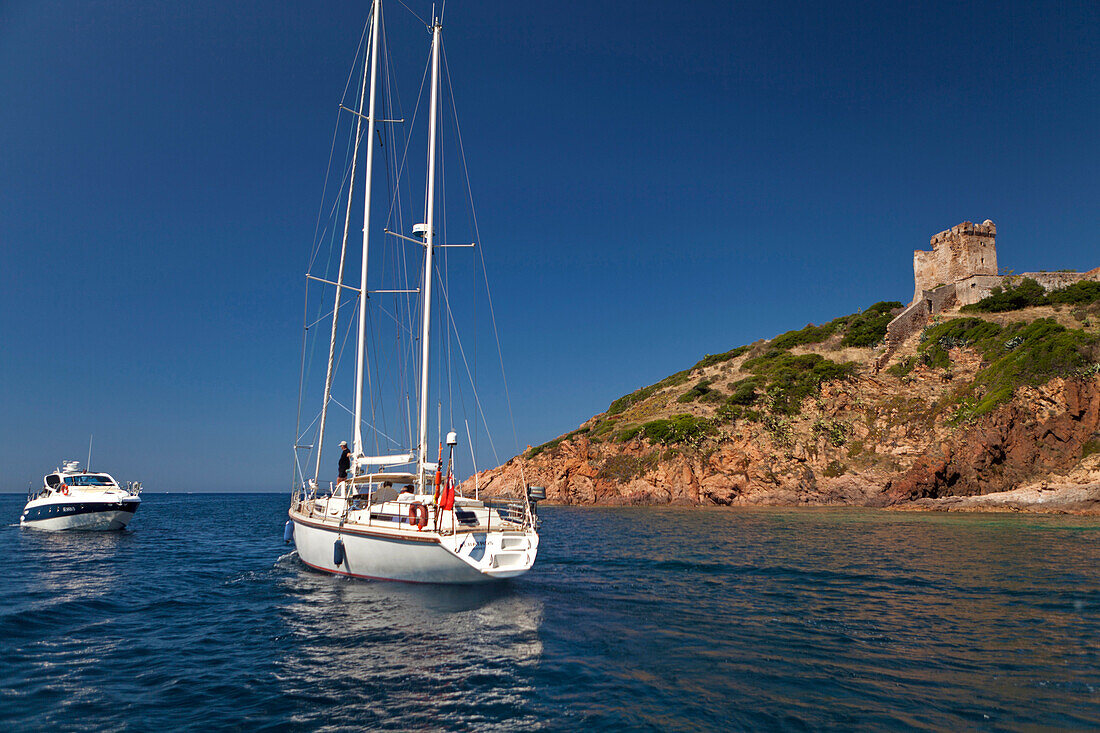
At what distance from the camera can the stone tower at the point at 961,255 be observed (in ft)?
213

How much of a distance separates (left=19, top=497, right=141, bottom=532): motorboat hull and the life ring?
28.3 meters

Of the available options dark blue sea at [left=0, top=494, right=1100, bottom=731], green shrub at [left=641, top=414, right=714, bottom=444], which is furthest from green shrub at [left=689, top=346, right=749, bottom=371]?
dark blue sea at [left=0, top=494, right=1100, bottom=731]

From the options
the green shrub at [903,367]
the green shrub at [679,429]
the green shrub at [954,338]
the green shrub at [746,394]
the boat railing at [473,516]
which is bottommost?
the boat railing at [473,516]

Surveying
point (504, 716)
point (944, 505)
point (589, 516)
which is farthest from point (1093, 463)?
point (504, 716)

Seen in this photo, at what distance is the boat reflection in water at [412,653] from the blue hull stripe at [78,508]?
25.2 metres

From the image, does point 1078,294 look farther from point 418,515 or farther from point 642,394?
point 418,515

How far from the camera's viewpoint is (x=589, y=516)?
44906 millimetres

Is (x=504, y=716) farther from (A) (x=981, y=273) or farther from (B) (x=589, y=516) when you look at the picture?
(A) (x=981, y=273)

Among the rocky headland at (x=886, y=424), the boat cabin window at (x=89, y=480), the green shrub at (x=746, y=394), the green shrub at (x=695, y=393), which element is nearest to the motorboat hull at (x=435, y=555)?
the boat cabin window at (x=89, y=480)

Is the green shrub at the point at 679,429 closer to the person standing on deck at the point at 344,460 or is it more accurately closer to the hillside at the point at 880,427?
the hillside at the point at 880,427

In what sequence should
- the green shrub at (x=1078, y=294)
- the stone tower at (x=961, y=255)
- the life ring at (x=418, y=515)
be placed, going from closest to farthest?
the life ring at (x=418, y=515) → the green shrub at (x=1078, y=294) → the stone tower at (x=961, y=255)

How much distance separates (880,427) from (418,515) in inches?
1847

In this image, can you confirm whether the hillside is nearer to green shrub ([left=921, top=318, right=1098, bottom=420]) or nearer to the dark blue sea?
green shrub ([left=921, top=318, right=1098, bottom=420])

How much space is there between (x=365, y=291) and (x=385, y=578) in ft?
33.4
